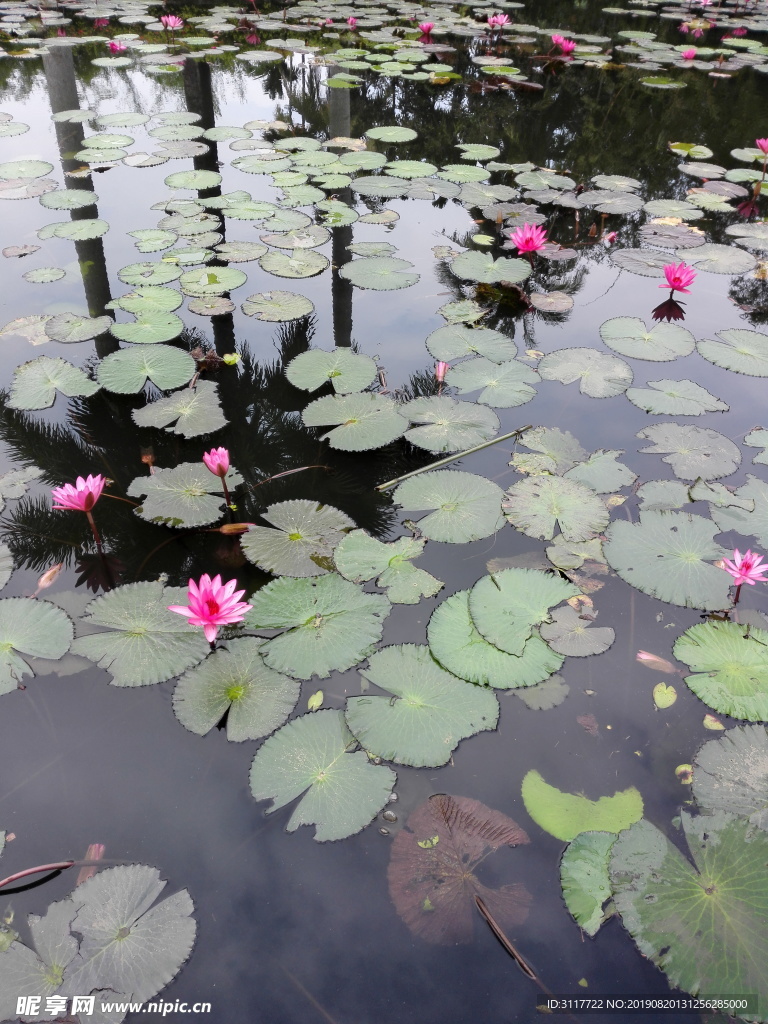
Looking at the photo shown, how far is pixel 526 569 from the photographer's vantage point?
5.74 feet

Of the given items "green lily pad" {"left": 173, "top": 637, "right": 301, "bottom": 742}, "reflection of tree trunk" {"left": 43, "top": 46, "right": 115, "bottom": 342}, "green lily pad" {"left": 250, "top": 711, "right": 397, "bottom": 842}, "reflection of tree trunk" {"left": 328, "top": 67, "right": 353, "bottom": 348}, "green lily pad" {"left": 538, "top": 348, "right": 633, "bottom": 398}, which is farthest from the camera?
"reflection of tree trunk" {"left": 43, "top": 46, "right": 115, "bottom": 342}

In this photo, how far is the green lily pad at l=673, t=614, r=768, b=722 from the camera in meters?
1.48

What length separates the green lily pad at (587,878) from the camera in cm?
117

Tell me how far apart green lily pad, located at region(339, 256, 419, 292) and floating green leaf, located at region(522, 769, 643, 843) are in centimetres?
242

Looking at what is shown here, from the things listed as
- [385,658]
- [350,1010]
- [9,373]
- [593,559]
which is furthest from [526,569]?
[9,373]

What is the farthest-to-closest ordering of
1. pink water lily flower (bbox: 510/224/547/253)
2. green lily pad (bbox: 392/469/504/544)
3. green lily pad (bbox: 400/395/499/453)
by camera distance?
→ pink water lily flower (bbox: 510/224/547/253) → green lily pad (bbox: 400/395/499/453) → green lily pad (bbox: 392/469/504/544)

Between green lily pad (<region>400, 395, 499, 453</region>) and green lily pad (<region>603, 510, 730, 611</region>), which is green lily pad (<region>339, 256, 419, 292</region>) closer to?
green lily pad (<region>400, 395, 499, 453</region>)

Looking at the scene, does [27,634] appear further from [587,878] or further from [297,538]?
[587,878]

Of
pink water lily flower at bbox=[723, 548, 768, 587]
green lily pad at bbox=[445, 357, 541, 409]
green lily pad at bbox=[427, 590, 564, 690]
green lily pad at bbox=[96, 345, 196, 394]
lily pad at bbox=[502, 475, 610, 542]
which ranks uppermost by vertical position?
green lily pad at bbox=[96, 345, 196, 394]

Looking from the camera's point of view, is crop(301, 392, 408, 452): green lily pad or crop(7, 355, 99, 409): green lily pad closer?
crop(301, 392, 408, 452): green lily pad

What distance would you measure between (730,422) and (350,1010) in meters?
2.27

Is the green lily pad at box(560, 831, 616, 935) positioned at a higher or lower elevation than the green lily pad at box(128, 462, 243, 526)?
lower

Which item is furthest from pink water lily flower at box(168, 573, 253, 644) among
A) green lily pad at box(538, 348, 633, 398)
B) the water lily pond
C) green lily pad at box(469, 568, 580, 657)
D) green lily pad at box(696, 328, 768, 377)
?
green lily pad at box(696, 328, 768, 377)

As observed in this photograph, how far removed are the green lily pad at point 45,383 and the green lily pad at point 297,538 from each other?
→ 3.48 ft
